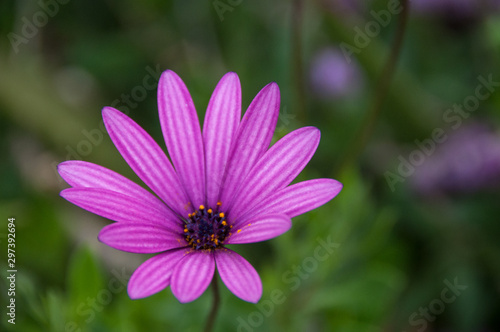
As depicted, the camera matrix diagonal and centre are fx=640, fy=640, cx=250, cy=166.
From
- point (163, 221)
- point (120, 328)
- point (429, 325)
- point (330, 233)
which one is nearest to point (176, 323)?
point (120, 328)

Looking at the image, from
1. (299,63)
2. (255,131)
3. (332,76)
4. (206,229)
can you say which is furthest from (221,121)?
(332,76)

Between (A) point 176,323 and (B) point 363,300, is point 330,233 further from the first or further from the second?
(A) point 176,323

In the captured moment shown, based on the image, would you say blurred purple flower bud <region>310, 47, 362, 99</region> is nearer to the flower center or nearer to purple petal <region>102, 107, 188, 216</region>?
the flower center

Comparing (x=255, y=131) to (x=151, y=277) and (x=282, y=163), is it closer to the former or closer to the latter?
Result: (x=282, y=163)

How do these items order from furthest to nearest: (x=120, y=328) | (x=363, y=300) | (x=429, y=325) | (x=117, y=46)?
(x=117, y=46)
(x=429, y=325)
(x=363, y=300)
(x=120, y=328)

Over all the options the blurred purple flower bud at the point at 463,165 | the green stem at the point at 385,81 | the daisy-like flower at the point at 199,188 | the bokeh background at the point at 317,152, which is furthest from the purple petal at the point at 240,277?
the blurred purple flower bud at the point at 463,165

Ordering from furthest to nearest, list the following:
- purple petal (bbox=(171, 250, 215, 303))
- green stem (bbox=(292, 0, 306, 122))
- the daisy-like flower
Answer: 1. green stem (bbox=(292, 0, 306, 122))
2. the daisy-like flower
3. purple petal (bbox=(171, 250, 215, 303))

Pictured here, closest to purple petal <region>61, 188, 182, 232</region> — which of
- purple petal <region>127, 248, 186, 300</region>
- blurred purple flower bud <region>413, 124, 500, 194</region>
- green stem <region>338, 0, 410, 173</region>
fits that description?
purple petal <region>127, 248, 186, 300</region>
